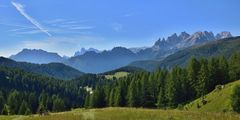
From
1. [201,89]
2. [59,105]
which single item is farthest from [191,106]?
[59,105]

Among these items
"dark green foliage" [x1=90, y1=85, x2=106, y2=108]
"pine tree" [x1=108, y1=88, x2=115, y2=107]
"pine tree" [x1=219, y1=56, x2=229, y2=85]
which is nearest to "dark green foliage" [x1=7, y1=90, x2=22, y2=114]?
"dark green foliage" [x1=90, y1=85, x2=106, y2=108]

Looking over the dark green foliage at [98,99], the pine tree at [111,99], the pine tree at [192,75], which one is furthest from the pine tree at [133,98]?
the dark green foliage at [98,99]

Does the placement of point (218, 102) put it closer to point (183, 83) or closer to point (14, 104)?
point (183, 83)

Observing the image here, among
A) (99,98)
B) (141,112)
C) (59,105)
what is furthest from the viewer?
(59,105)

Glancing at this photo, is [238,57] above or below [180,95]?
above

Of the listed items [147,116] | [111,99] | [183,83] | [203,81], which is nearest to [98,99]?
[111,99]

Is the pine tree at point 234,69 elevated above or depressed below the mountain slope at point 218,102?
above

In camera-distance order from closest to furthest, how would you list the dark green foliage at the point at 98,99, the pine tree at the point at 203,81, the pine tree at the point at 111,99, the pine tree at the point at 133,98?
the pine tree at the point at 203,81 → the pine tree at the point at 133,98 → the pine tree at the point at 111,99 → the dark green foliage at the point at 98,99

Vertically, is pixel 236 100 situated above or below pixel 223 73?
below

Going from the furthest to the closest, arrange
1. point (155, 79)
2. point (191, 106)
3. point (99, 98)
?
1. point (99, 98)
2. point (155, 79)
3. point (191, 106)

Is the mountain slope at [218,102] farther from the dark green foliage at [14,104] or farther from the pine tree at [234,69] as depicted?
the dark green foliage at [14,104]

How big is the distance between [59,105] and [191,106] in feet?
280

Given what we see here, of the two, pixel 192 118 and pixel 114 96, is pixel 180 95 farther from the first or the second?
pixel 192 118

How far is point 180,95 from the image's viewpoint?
133m
